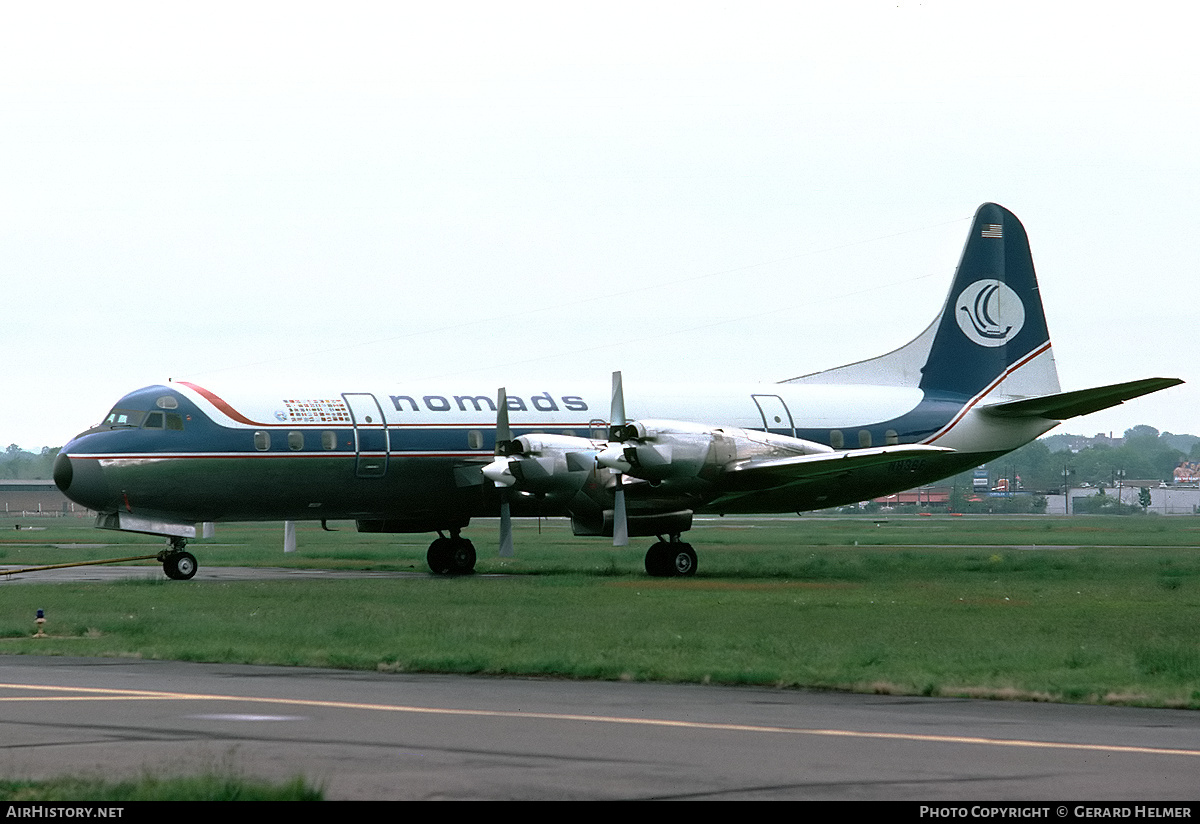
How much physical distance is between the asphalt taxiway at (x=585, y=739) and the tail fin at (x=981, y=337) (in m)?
27.1

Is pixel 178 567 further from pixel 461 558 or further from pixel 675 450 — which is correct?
pixel 675 450

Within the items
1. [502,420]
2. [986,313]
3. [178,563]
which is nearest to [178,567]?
[178,563]

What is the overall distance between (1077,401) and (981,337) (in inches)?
223

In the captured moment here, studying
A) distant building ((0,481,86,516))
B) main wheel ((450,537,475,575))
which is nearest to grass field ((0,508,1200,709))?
main wheel ((450,537,475,575))

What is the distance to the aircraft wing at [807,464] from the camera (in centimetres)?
3325

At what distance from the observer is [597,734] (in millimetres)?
11867

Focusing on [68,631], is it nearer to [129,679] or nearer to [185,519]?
[129,679]

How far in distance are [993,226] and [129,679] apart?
1249 inches

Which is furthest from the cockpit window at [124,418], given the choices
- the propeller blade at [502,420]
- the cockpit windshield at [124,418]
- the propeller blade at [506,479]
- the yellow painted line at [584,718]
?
the yellow painted line at [584,718]

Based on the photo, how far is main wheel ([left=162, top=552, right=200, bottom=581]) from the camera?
108 feet

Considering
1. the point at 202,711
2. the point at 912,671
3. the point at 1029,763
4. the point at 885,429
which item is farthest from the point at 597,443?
the point at 1029,763

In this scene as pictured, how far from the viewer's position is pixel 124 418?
33.0 meters

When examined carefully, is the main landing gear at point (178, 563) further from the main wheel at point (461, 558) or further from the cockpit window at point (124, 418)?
the main wheel at point (461, 558)

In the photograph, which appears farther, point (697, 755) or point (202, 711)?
point (202, 711)
